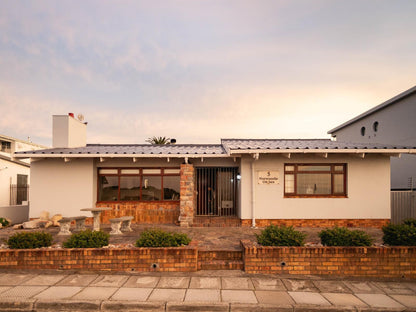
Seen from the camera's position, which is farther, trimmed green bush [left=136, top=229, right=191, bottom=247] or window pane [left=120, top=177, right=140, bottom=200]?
window pane [left=120, top=177, right=140, bottom=200]

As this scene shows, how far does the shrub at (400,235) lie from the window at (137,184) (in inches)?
314

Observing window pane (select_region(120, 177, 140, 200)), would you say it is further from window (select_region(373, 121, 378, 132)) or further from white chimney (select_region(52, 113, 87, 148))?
window (select_region(373, 121, 378, 132))

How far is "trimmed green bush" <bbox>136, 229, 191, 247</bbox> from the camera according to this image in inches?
239

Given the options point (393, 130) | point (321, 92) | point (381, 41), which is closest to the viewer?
point (381, 41)

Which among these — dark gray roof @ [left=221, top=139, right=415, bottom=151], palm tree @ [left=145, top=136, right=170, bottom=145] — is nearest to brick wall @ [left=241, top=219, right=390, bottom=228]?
dark gray roof @ [left=221, top=139, right=415, bottom=151]

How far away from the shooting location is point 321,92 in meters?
16.7

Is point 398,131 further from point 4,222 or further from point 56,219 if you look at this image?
point 4,222

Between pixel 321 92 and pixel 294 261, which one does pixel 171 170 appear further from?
pixel 321 92

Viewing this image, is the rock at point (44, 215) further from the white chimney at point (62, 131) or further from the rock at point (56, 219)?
the white chimney at point (62, 131)

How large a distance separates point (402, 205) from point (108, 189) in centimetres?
1369

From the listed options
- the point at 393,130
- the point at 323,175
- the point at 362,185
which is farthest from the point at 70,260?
the point at 393,130

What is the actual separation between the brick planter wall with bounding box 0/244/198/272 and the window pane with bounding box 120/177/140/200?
531 cm

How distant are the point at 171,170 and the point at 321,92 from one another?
1228cm

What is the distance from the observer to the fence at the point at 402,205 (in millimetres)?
10797
